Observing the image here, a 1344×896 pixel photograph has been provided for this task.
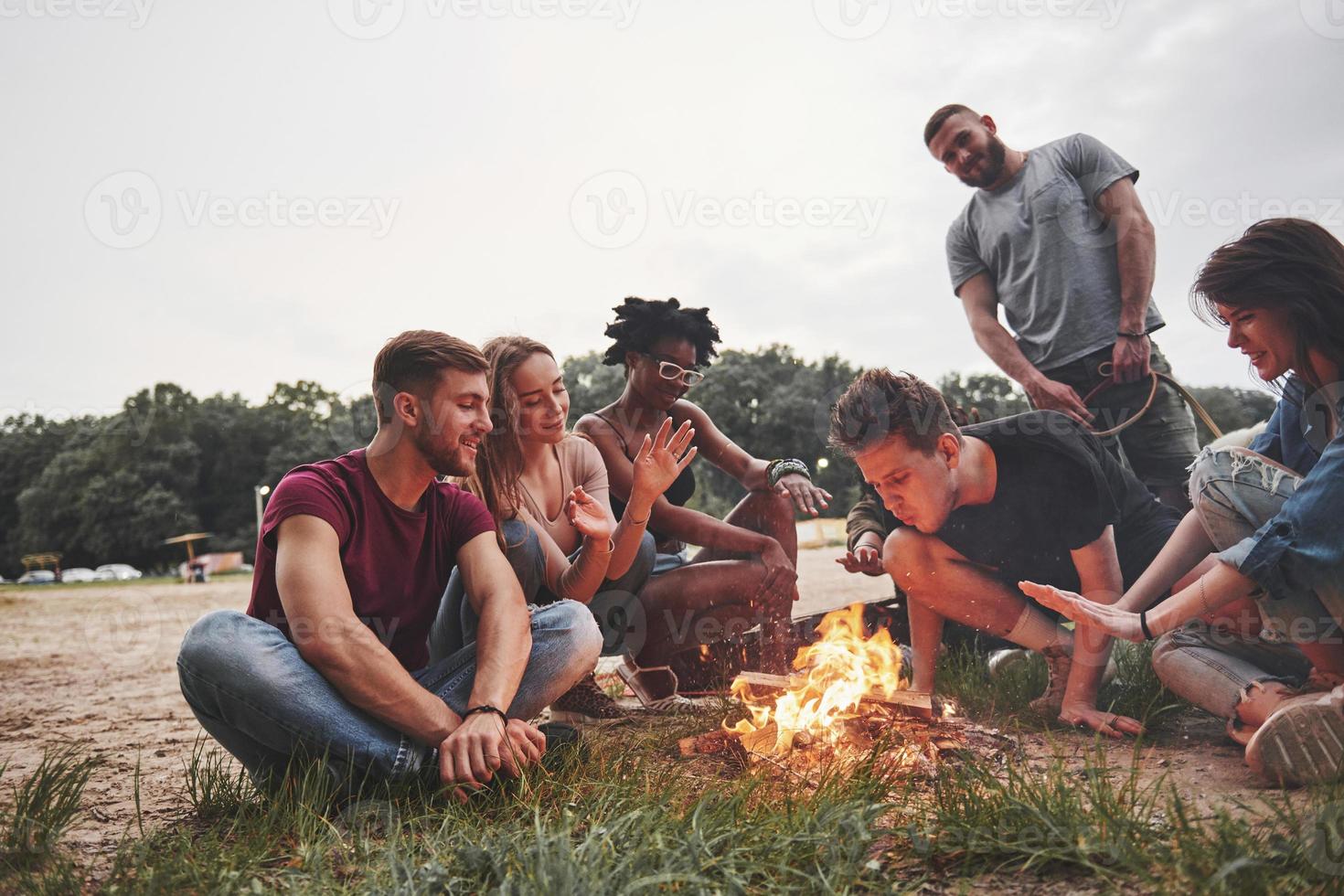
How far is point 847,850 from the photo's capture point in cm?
210

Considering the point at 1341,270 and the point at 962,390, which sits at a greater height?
the point at 962,390

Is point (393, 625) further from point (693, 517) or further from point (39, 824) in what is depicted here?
point (693, 517)

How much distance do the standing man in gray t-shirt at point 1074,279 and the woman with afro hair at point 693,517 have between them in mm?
1480

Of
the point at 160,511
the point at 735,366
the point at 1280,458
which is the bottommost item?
the point at 160,511

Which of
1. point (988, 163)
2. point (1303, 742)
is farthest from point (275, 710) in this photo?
point (988, 163)

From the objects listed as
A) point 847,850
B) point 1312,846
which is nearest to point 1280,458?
point 1312,846

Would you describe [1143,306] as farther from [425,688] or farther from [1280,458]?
[425,688]

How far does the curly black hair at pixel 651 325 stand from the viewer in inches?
177

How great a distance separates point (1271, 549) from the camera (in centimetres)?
261

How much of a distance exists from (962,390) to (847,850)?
128 feet

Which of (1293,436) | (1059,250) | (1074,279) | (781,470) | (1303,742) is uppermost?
(1059,250)

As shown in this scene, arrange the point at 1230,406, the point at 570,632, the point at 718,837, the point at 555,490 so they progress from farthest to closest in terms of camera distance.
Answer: the point at 1230,406
the point at 555,490
the point at 570,632
the point at 718,837

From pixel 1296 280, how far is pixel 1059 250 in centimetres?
180

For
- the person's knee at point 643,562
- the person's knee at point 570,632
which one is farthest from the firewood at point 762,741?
the person's knee at point 643,562
